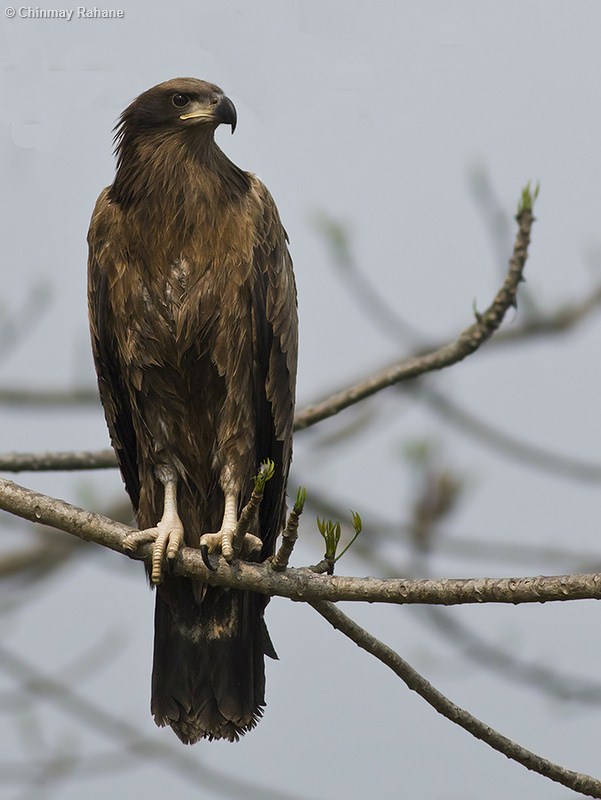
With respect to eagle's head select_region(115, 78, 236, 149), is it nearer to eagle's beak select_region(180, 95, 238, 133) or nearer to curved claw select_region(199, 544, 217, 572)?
eagle's beak select_region(180, 95, 238, 133)

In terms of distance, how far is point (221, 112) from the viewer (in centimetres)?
486

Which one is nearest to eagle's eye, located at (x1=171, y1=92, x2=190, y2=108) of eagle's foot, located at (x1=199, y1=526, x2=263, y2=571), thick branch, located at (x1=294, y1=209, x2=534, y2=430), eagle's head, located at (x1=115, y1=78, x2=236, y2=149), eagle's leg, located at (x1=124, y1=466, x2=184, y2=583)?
eagle's head, located at (x1=115, y1=78, x2=236, y2=149)

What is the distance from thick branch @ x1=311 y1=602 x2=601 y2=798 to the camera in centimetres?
363

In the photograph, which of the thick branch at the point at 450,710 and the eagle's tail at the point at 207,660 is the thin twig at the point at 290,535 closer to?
the thick branch at the point at 450,710

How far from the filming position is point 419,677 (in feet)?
12.0

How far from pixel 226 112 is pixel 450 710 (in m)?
2.41

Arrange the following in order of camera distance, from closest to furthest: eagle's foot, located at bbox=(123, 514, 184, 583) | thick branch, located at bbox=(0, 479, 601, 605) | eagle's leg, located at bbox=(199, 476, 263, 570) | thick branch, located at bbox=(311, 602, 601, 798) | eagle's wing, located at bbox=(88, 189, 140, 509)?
1. thick branch, located at bbox=(0, 479, 601, 605)
2. thick branch, located at bbox=(311, 602, 601, 798)
3. eagle's leg, located at bbox=(199, 476, 263, 570)
4. eagle's foot, located at bbox=(123, 514, 184, 583)
5. eagle's wing, located at bbox=(88, 189, 140, 509)

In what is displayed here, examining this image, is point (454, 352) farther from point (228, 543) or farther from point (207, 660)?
point (207, 660)

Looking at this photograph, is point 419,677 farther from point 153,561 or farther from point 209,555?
point 153,561

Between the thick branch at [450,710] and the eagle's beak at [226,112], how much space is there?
205cm

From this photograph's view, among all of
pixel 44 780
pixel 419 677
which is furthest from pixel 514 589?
pixel 44 780

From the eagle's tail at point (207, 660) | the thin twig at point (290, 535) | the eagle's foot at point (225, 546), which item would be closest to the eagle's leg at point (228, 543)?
the eagle's foot at point (225, 546)

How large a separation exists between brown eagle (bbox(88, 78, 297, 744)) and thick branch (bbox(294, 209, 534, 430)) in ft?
0.85

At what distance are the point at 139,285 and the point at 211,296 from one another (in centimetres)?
28
